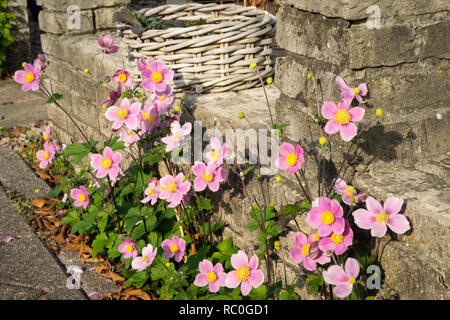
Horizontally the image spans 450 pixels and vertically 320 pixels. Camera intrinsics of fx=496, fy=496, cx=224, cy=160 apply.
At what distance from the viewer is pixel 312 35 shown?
1819 mm

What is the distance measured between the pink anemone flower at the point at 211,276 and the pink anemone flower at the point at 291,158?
50cm

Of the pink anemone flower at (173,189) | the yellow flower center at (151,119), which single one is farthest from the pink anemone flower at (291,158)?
the yellow flower center at (151,119)

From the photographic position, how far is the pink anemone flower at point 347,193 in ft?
5.34

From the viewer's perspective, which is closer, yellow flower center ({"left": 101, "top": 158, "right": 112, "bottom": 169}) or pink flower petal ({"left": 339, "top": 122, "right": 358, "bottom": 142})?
pink flower petal ({"left": 339, "top": 122, "right": 358, "bottom": 142})

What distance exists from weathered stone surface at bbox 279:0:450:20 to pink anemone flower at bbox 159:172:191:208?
91 centimetres

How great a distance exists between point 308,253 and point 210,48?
1334mm

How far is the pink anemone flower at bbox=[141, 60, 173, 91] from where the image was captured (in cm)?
223

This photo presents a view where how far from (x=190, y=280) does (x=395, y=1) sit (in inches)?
56.7

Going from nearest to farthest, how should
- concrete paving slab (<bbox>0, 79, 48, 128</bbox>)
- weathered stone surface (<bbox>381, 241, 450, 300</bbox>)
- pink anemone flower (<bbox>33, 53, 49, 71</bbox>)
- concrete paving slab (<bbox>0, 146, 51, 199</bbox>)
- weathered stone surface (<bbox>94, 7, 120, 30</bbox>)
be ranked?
1. weathered stone surface (<bbox>381, 241, 450, 300</bbox>)
2. pink anemone flower (<bbox>33, 53, 49, 71</bbox>)
3. concrete paving slab (<bbox>0, 146, 51, 199</bbox>)
4. weathered stone surface (<bbox>94, 7, 120, 30</bbox>)
5. concrete paving slab (<bbox>0, 79, 48, 128</bbox>)

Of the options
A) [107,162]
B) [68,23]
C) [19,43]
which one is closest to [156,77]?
[107,162]

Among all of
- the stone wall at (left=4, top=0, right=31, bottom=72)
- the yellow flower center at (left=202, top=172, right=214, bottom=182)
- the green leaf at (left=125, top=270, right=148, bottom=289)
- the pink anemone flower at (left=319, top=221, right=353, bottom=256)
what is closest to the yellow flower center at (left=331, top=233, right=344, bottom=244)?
the pink anemone flower at (left=319, top=221, right=353, bottom=256)

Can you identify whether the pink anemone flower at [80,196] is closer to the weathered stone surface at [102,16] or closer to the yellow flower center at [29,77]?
the yellow flower center at [29,77]

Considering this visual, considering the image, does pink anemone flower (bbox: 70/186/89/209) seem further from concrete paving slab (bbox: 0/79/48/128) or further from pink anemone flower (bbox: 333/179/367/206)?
concrete paving slab (bbox: 0/79/48/128)
